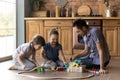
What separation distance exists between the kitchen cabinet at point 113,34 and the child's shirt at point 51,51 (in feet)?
6.92

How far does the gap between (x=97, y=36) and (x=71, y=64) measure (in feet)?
1.92

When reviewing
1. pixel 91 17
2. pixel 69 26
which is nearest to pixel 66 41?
pixel 69 26

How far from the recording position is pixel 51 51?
4777 mm

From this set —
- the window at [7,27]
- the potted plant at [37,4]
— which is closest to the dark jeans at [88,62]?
the window at [7,27]

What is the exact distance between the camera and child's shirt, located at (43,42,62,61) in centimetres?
475

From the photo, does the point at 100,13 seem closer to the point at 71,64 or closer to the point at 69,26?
the point at 69,26

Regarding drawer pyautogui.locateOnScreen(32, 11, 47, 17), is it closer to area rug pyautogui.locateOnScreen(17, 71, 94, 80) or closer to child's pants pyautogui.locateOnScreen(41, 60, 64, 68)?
child's pants pyautogui.locateOnScreen(41, 60, 64, 68)

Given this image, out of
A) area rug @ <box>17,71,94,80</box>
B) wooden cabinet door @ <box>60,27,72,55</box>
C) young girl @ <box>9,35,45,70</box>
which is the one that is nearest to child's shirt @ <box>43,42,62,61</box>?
young girl @ <box>9,35,45,70</box>

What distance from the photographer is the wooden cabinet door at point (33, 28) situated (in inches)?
271

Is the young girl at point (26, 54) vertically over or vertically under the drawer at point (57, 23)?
under

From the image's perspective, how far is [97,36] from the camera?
4398 millimetres

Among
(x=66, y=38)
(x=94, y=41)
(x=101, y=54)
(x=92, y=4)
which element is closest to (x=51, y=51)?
(x=94, y=41)

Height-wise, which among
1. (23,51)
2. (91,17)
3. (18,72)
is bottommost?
(18,72)

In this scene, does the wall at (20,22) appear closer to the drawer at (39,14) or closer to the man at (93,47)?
the drawer at (39,14)
